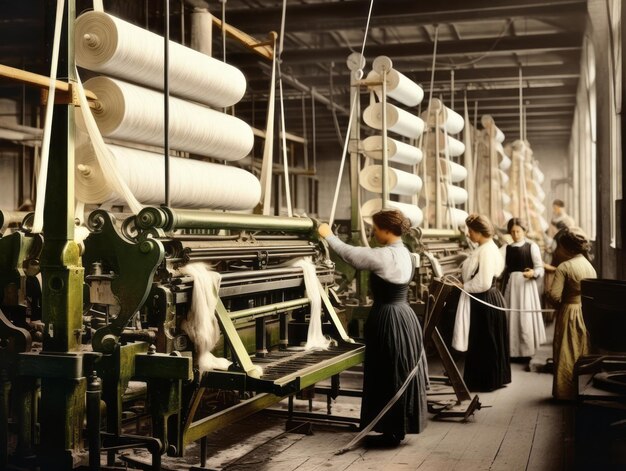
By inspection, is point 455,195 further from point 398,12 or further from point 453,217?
point 398,12

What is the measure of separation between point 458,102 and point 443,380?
34.5 ft

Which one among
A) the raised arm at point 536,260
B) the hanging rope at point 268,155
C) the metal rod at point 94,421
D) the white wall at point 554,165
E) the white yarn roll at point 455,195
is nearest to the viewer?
the metal rod at point 94,421

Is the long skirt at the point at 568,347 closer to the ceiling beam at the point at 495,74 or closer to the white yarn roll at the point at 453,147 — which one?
the white yarn roll at the point at 453,147

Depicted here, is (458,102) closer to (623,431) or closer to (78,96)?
(623,431)

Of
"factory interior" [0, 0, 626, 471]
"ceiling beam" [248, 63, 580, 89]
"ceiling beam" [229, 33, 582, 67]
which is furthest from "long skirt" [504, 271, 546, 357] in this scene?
"ceiling beam" [248, 63, 580, 89]

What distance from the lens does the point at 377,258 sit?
4.63m

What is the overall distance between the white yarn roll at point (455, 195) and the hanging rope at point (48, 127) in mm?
5981

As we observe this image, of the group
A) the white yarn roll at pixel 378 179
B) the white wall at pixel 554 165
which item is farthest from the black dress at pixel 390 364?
the white wall at pixel 554 165

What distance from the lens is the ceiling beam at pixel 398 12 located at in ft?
28.2

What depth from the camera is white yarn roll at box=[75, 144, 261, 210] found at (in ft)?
12.2

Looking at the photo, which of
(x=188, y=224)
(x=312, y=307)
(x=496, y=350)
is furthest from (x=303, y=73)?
(x=188, y=224)

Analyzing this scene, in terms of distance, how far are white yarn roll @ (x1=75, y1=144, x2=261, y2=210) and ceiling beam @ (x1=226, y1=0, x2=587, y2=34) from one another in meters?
4.61

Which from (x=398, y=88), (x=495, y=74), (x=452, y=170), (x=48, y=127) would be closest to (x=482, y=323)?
(x=398, y=88)

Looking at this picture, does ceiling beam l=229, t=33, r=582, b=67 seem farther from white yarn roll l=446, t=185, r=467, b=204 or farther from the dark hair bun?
the dark hair bun
